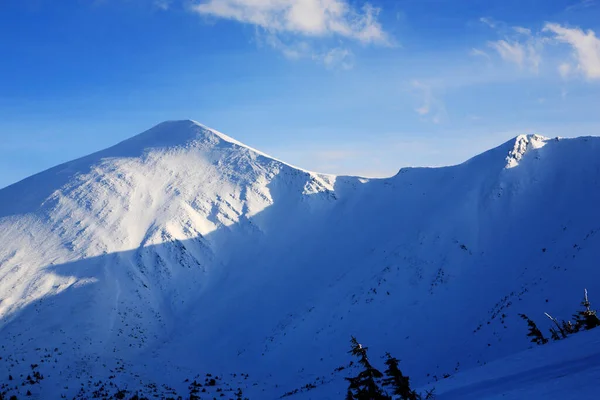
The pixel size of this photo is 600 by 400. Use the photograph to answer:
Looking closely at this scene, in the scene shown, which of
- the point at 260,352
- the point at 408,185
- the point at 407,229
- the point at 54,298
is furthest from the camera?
the point at 408,185

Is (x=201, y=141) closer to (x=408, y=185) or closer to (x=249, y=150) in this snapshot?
(x=249, y=150)

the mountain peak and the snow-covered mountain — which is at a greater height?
the mountain peak

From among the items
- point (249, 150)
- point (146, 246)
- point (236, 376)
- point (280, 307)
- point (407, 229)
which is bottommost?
point (236, 376)

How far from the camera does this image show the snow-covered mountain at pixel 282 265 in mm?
30797

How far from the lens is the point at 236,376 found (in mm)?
32312

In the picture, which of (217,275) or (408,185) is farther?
(408,185)

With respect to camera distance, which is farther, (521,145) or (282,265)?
(521,145)

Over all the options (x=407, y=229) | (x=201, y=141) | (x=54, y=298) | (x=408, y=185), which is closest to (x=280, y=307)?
(x=407, y=229)

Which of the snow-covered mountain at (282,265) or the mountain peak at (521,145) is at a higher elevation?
the mountain peak at (521,145)

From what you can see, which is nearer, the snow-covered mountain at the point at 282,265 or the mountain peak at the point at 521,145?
the snow-covered mountain at the point at 282,265

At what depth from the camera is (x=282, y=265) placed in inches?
1850

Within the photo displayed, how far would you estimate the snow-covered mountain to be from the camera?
30.8m

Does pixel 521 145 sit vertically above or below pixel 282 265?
above

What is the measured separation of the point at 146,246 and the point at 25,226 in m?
15.4
